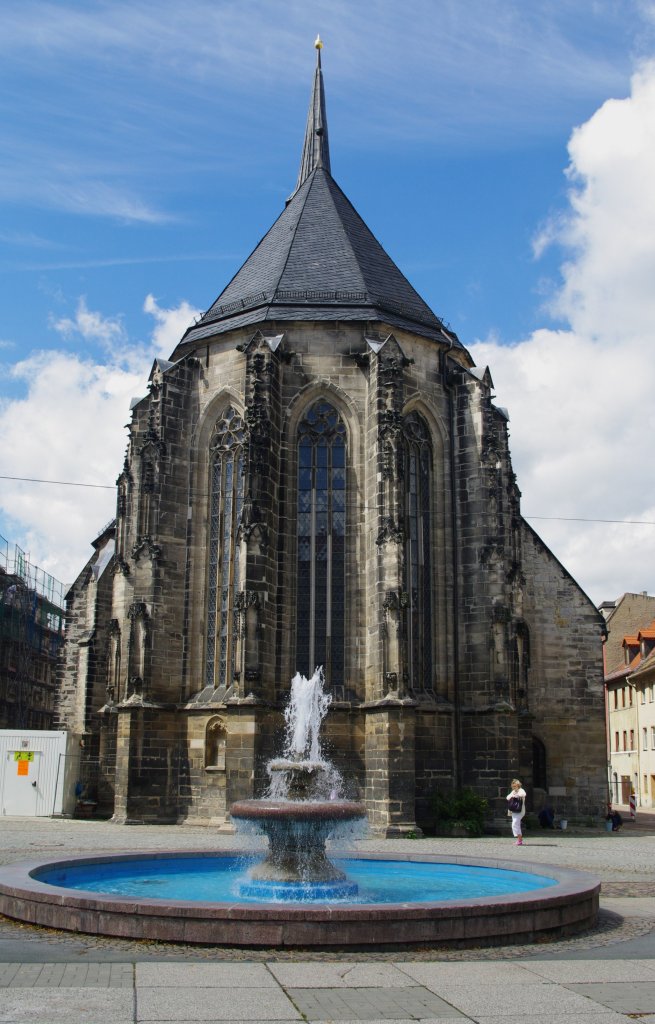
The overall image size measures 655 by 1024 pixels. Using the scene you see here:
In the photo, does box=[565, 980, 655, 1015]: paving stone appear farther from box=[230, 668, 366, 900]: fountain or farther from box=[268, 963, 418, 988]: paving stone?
box=[230, 668, 366, 900]: fountain

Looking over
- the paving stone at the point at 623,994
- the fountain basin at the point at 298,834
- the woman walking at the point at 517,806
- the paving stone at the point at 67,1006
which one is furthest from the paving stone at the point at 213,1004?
the woman walking at the point at 517,806

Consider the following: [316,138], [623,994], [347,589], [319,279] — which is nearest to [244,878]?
[623,994]

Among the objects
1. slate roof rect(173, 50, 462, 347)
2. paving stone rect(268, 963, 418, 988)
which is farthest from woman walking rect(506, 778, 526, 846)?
paving stone rect(268, 963, 418, 988)

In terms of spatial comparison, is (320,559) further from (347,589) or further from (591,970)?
(591,970)

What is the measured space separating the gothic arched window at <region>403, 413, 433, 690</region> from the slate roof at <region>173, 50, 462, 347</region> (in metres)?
3.12

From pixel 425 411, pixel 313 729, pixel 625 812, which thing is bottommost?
pixel 625 812

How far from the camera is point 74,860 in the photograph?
12.6m

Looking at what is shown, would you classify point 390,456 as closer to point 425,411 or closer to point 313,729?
point 425,411

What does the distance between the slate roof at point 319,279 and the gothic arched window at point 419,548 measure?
3119 millimetres

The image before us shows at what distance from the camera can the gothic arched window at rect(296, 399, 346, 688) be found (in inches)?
994

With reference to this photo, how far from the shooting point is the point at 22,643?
4822cm

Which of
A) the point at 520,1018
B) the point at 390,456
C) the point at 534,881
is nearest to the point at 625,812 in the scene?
the point at 390,456

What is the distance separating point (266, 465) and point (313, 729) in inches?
249

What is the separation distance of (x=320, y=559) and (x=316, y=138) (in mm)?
18519
